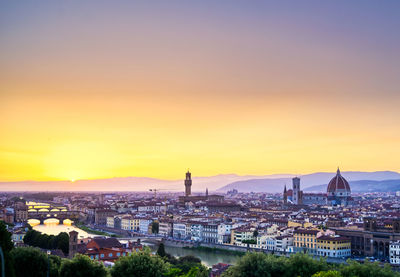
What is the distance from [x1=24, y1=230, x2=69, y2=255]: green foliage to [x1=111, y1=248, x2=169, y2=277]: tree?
10.7 m

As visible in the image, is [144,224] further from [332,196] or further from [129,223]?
[332,196]

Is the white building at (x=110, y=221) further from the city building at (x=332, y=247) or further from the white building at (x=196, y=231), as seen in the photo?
the city building at (x=332, y=247)

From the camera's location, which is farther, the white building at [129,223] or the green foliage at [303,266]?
the white building at [129,223]

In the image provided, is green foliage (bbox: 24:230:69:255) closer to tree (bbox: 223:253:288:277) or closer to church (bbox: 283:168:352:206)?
tree (bbox: 223:253:288:277)

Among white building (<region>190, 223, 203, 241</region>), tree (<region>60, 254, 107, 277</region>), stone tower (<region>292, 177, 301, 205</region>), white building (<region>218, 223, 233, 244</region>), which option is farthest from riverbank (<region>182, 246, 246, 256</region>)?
stone tower (<region>292, 177, 301, 205</region>)

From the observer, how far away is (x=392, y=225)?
94.2 feet

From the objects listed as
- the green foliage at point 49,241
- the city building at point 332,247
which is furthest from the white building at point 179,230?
the city building at point 332,247

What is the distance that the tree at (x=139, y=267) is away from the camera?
13242mm

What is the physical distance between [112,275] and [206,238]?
792 inches

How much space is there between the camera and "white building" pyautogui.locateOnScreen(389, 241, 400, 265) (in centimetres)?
2403

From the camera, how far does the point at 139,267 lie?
13305 mm

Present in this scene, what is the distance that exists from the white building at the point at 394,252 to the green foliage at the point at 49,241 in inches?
553

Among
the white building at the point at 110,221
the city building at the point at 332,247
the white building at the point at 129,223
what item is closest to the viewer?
the city building at the point at 332,247

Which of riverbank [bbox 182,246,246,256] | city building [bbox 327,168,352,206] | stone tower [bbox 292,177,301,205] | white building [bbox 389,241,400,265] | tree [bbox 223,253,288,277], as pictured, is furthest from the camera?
stone tower [bbox 292,177,301,205]
